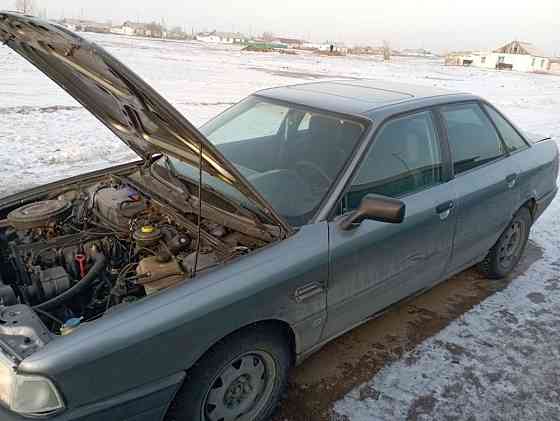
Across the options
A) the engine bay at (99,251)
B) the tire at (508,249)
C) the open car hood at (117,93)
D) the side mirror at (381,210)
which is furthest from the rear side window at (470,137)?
the engine bay at (99,251)

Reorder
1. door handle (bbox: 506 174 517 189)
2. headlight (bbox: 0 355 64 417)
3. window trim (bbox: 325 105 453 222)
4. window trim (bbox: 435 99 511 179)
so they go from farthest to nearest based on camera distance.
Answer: door handle (bbox: 506 174 517 189)
window trim (bbox: 435 99 511 179)
window trim (bbox: 325 105 453 222)
headlight (bbox: 0 355 64 417)

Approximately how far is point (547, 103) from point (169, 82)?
14.3 metres

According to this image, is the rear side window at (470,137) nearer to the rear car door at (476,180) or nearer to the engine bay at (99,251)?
the rear car door at (476,180)

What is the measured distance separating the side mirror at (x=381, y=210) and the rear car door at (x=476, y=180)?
1.01 metres

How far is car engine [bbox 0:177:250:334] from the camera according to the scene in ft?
7.48

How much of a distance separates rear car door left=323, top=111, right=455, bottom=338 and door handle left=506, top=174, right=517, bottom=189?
2.61 feet

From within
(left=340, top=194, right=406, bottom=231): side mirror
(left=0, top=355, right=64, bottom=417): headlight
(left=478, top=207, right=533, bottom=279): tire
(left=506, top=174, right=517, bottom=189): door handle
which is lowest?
(left=478, top=207, right=533, bottom=279): tire

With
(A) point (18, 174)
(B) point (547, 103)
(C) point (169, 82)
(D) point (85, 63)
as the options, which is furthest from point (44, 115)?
(B) point (547, 103)

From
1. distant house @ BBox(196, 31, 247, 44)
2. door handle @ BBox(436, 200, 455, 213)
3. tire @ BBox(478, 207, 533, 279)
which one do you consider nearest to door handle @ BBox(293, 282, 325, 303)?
door handle @ BBox(436, 200, 455, 213)

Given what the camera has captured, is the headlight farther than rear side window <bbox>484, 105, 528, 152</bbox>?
No

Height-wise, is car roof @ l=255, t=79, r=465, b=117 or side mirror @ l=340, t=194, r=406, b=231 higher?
car roof @ l=255, t=79, r=465, b=117

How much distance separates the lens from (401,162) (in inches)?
113

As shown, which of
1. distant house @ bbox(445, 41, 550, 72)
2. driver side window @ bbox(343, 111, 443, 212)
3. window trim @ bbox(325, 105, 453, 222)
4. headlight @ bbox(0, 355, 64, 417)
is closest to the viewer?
headlight @ bbox(0, 355, 64, 417)

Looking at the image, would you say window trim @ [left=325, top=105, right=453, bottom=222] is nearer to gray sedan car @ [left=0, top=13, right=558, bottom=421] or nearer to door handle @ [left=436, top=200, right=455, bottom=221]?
gray sedan car @ [left=0, top=13, right=558, bottom=421]
